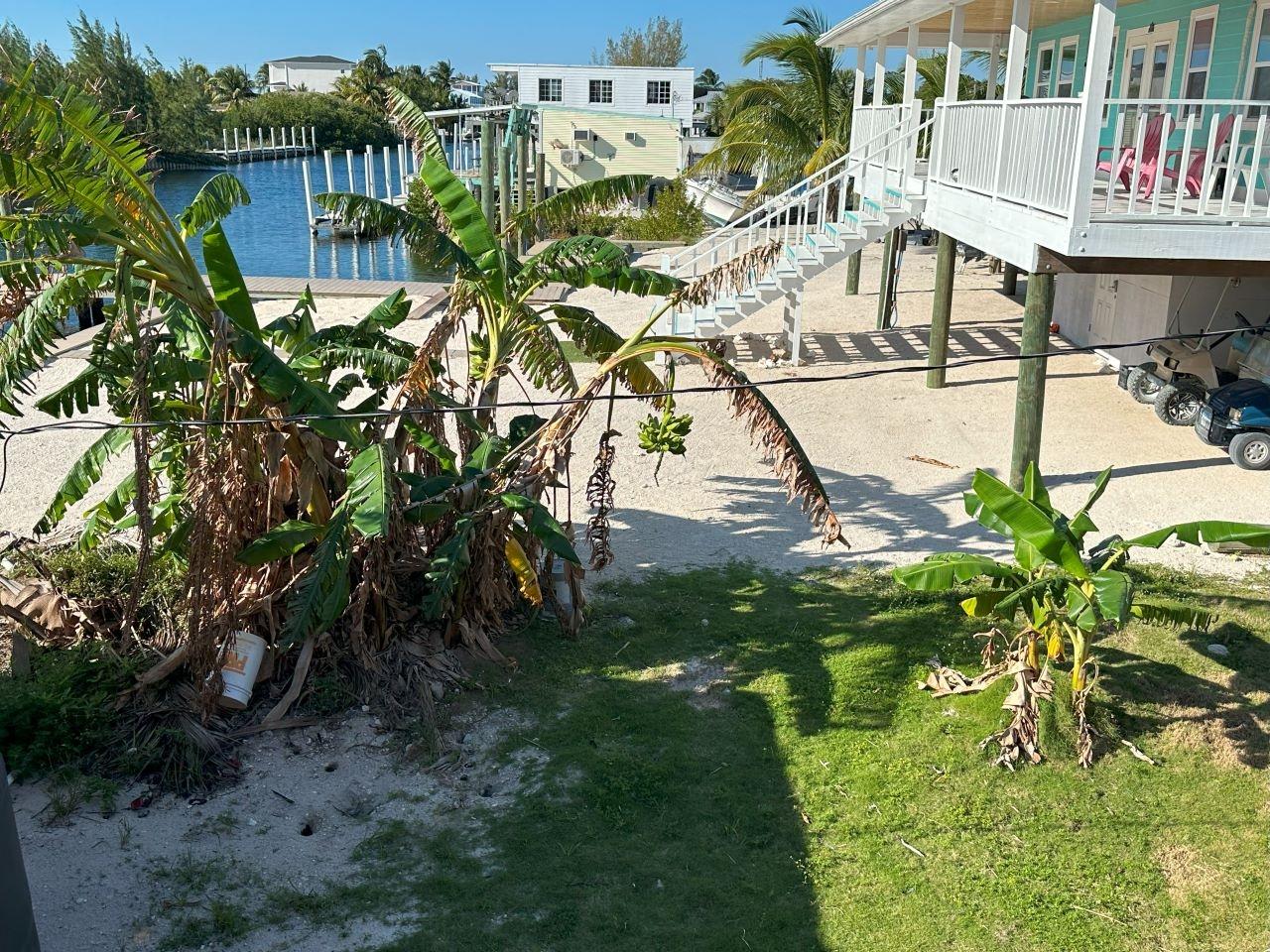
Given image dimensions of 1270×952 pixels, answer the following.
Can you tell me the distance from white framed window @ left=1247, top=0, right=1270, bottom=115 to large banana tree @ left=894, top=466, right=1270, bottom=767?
7.26 meters

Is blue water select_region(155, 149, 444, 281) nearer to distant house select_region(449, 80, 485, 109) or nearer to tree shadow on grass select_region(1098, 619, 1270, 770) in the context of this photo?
tree shadow on grass select_region(1098, 619, 1270, 770)

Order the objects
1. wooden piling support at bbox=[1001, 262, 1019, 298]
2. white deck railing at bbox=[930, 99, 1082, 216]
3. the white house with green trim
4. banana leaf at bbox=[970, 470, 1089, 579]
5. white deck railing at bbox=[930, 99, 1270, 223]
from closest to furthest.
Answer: banana leaf at bbox=[970, 470, 1089, 579], white deck railing at bbox=[930, 99, 1270, 223], the white house with green trim, white deck railing at bbox=[930, 99, 1082, 216], wooden piling support at bbox=[1001, 262, 1019, 298]

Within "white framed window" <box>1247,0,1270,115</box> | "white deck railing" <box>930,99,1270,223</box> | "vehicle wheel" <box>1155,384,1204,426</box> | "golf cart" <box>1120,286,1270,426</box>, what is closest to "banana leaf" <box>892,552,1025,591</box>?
"white deck railing" <box>930,99,1270,223</box>

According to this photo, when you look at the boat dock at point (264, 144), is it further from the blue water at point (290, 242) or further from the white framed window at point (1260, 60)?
the white framed window at point (1260, 60)

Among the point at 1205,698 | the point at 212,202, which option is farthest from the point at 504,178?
the point at 1205,698

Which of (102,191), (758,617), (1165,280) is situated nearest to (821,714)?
(758,617)

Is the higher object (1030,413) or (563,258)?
(563,258)

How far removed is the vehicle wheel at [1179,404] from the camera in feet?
45.1

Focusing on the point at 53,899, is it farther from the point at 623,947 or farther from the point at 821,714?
the point at 821,714

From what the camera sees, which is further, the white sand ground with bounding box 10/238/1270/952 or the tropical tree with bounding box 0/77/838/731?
the tropical tree with bounding box 0/77/838/731

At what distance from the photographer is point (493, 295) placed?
335 inches

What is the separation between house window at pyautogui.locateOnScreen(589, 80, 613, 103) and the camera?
171 ft

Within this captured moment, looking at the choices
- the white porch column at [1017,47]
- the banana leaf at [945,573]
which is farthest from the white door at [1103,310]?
the banana leaf at [945,573]

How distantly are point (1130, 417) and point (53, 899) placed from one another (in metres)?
12.8
